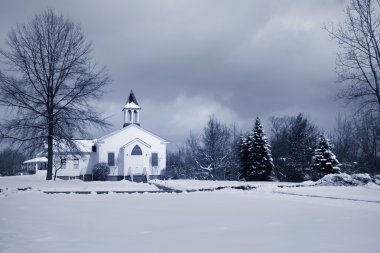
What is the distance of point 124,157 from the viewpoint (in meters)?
41.5

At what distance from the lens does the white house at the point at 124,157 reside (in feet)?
136

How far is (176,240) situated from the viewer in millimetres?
5469

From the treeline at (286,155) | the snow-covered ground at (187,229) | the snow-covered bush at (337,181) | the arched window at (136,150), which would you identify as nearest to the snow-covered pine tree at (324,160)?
the treeline at (286,155)

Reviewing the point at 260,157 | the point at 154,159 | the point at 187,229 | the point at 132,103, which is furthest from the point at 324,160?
the point at 187,229

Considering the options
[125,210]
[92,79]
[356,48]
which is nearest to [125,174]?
[92,79]

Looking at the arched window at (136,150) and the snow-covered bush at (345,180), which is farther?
the arched window at (136,150)

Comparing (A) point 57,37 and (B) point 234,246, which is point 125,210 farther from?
(A) point 57,37

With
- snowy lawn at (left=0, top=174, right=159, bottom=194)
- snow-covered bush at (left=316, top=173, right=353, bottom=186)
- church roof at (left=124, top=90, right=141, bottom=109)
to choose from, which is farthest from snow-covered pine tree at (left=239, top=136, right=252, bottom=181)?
snowy lawn at (left=0, top=174, right=159, bottom=194)

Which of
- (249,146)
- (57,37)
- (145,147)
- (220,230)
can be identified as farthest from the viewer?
(145,147)

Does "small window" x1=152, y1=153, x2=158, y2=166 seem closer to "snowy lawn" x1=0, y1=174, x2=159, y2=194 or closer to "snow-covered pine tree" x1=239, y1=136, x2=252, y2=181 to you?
"snow-covered pine tree" x1=239, y1=136, x2=252, y2=181

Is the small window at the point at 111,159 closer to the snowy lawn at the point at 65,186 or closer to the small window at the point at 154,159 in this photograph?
the small window at the point at 154,159

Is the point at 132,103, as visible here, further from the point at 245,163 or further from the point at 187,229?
the point at 187,229

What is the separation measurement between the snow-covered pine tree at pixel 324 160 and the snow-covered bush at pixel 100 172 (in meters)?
23.1

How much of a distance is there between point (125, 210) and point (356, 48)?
1820 cm
